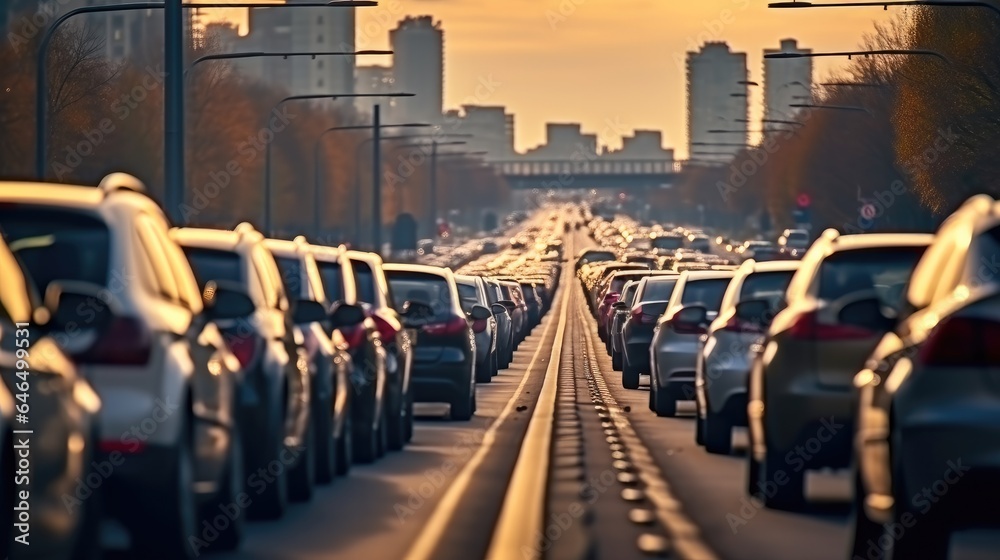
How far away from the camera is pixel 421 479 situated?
57.0 feet

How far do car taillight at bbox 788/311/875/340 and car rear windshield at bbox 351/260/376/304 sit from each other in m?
7.19

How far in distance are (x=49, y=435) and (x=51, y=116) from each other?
52.9 meters

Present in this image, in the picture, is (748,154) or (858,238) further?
(748,154)

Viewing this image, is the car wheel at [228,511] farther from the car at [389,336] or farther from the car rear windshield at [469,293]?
the car rear windshield at [469,293]

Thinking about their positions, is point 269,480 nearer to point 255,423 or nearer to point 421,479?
point 255,423

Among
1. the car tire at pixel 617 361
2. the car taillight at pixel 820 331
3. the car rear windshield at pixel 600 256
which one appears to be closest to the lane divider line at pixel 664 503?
the car taillight at pixel 820 331

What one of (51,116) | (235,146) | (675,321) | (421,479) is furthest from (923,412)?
(235,146)

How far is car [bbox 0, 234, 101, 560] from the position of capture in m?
8.85

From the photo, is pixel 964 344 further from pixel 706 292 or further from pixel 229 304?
pixel 706 292

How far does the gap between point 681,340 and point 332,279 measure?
596 cm

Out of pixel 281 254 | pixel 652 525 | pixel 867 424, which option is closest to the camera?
pixel 867 424

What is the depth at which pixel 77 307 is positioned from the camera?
984 cm

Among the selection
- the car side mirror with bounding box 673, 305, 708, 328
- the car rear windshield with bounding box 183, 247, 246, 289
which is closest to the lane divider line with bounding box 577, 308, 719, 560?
the car side mirror with bounding box 673, 305, 708, 328

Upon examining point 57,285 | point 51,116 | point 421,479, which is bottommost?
point 421,479
